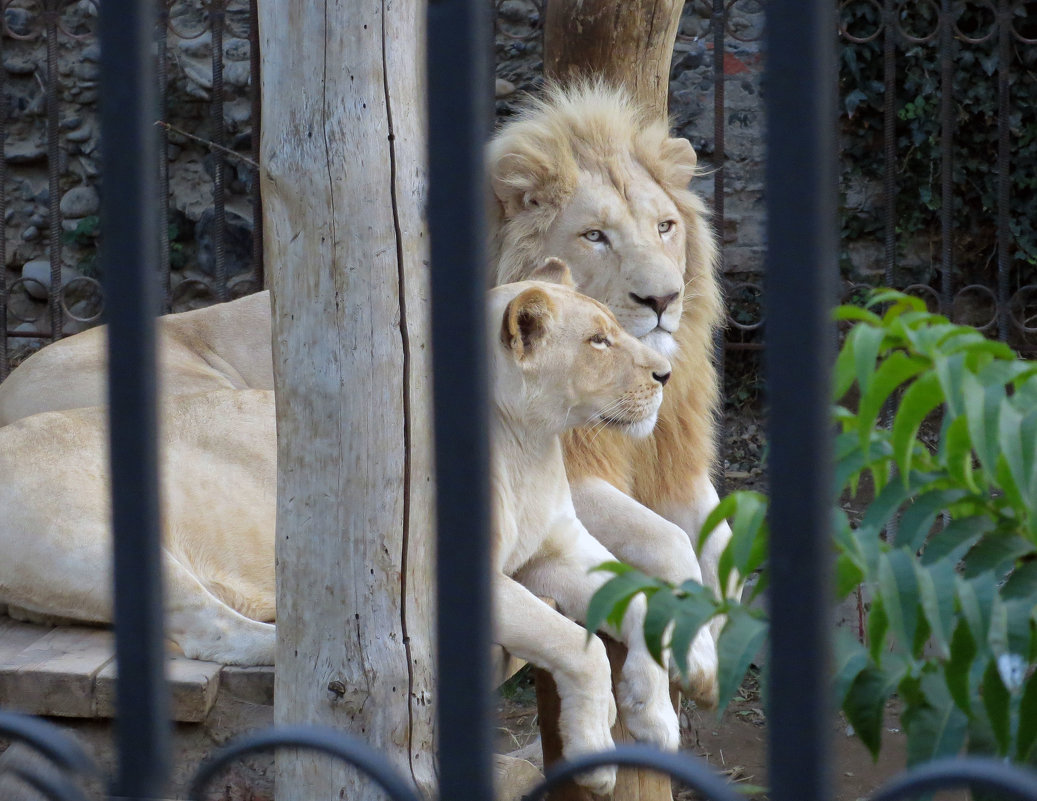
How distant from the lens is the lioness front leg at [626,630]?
8.95 feet

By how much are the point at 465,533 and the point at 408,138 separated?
1.53 m

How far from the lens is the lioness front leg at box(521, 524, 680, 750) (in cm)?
273

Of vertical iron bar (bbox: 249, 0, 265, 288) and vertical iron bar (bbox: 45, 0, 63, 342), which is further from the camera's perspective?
vertical iron bar (bbox: 45, 0, 63, 342)

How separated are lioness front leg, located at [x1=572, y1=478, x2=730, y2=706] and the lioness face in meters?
0.43

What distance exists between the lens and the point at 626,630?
2.81 metres

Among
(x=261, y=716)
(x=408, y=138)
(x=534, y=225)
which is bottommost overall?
(x=261, y=716)

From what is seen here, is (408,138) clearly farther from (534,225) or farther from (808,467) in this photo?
(808,467)

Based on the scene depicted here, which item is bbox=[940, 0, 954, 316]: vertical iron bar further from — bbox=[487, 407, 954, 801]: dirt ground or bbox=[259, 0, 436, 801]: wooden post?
bbox=[259, 0, 436, 801]: wooden post

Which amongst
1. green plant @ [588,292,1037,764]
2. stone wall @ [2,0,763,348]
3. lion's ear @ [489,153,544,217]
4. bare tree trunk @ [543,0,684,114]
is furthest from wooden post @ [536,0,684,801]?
stone wall @ [2,0,763,348]

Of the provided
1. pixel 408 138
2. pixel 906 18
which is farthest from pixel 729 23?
pixel 408 138

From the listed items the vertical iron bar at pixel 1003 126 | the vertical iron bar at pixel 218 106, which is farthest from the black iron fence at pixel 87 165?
the vertical iron bar at pixel 1003 126

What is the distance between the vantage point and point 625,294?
3094 millimetres

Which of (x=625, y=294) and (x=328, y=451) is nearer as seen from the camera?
(x=328, y=451)

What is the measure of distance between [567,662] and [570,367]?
0.66m
